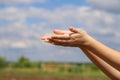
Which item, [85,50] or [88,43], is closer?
[88,43]

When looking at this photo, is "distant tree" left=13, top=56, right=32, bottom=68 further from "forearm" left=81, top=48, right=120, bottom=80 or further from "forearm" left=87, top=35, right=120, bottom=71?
"forearm" left=87, top=35, right=120, bottom=71

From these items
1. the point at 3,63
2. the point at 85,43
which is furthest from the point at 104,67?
the point at 3,63

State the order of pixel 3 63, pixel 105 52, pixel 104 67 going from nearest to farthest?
pixel 105 52, pixel 104 67, pixel 3 63

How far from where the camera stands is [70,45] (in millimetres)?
1948

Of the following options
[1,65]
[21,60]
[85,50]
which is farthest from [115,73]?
[21,60]

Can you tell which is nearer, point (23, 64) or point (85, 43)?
point (85, 43)

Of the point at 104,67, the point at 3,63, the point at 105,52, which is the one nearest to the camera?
the point at 105,52

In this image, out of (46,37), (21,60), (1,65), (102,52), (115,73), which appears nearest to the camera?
(102,52)

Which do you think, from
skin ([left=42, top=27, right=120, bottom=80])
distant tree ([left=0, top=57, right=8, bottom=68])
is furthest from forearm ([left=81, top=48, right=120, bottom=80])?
distant tree ([left=0, top=57, right=8, bottom=68])

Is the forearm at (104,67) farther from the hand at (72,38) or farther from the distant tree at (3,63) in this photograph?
the distant tree at (3,63)

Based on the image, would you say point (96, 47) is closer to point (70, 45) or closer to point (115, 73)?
point (70, 45)

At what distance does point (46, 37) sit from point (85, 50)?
0.20m

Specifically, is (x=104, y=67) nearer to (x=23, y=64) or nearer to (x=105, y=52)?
(x=105, y=52)

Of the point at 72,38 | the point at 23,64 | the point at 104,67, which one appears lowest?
the point at 104,67
